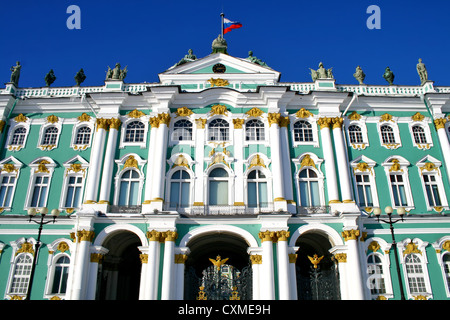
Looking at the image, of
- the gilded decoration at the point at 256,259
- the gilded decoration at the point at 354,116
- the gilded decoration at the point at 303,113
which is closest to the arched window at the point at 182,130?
the gilded decoration at the point at 303,113

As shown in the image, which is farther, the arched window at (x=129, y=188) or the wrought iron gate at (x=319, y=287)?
the arched window at (x=129, y=188)

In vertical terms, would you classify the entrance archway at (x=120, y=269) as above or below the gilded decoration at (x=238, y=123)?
below

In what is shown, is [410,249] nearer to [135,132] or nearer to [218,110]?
[218,110]

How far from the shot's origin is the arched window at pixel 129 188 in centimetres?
2455

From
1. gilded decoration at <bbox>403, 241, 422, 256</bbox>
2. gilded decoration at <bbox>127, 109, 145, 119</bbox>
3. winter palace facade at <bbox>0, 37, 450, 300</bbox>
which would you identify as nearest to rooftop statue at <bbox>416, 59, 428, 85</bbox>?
winter palace facade at <bbox>0, 37, 450, 300</bbox>

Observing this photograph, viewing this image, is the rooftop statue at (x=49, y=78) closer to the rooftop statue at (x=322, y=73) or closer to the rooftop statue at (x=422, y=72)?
the rooftop statue at (x=322, y=73)

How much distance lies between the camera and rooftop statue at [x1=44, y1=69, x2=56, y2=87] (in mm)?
28812

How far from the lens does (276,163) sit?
24500mm

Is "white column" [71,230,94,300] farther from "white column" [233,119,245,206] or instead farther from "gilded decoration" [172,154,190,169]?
"white column" [233,119,245,206]

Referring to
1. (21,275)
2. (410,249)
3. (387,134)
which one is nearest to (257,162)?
(387,134)

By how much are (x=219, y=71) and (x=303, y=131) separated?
7370mm

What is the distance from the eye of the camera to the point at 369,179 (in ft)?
82.9

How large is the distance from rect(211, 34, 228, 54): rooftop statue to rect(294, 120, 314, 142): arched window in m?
8.59

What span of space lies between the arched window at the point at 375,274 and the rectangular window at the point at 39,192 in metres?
20.1
